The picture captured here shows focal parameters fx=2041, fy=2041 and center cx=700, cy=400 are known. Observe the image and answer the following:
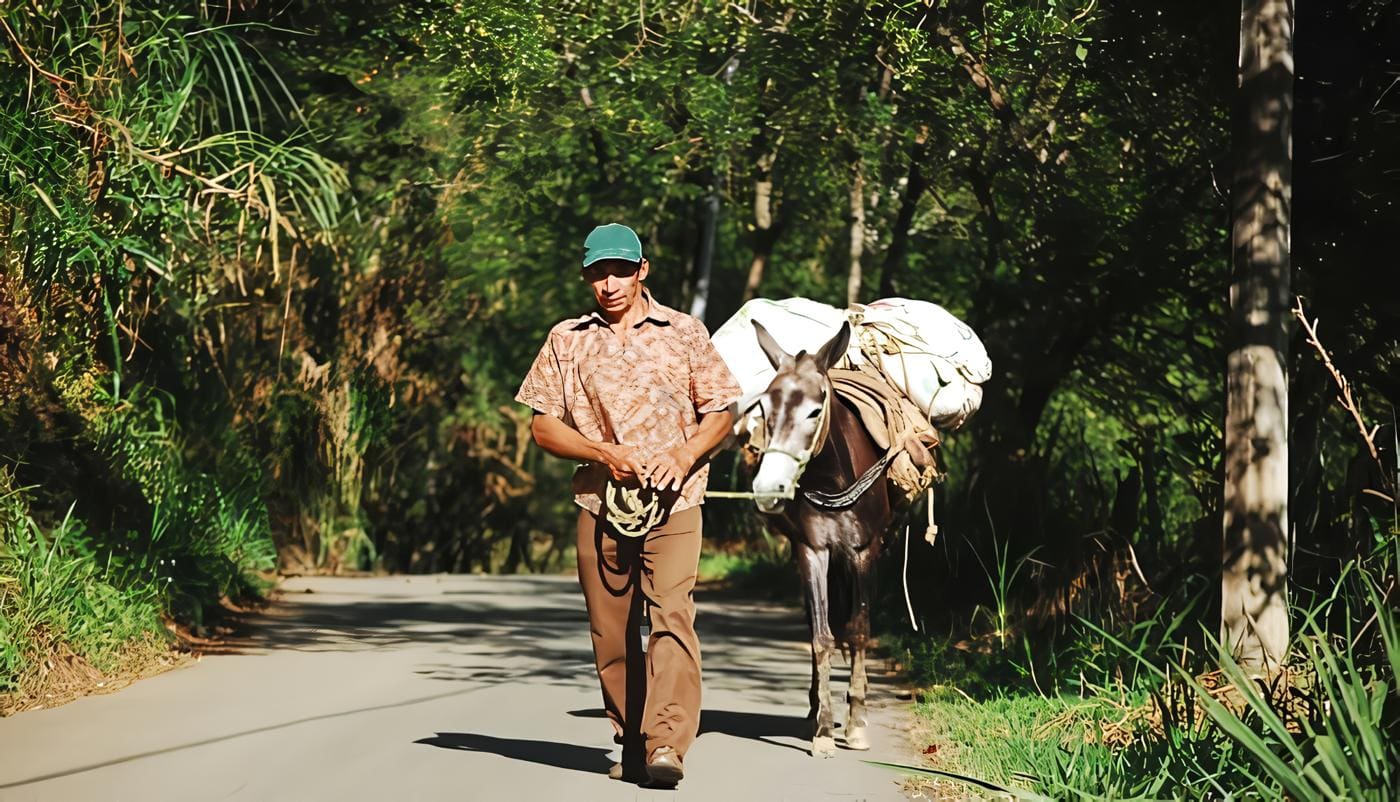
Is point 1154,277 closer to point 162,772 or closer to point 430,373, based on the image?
point 162,772

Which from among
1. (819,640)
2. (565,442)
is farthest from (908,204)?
(565,442)

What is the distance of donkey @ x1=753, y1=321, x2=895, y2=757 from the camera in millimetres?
10664

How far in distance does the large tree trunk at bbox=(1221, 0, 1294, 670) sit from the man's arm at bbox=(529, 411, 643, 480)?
124 inches

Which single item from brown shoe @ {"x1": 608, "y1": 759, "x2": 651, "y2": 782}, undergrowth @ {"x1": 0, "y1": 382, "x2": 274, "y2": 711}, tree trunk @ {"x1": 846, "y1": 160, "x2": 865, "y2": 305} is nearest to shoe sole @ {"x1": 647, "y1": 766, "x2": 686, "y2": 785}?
brown shoe @ {"x1": 608, "y1": 759, "x2": 651, "y2": 782}

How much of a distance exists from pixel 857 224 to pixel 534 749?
14731 millimetres

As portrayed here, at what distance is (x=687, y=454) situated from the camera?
9359mm

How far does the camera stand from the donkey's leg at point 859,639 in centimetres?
1105

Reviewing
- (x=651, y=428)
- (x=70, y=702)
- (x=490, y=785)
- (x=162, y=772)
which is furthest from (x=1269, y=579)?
(x=70, y=702)

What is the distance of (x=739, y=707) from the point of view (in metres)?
12.9

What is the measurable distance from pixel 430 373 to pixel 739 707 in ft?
53.8

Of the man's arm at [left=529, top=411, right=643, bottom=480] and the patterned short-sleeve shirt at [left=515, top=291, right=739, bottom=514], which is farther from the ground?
the patterned short-sleeve shirt at [left=515, top=291, right=739, bottom=514]

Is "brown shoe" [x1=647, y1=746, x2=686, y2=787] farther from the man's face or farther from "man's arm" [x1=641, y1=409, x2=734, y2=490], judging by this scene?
the man's face

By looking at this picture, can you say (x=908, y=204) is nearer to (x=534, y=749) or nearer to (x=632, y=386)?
(x=534, y=749)

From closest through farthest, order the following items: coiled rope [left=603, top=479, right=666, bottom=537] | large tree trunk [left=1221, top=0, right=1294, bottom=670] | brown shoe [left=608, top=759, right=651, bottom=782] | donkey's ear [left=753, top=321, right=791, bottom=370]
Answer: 1. coiled rope [left=603, top=479, right=666, bottom=537]
2. brown shoe [left=608, top=759, right=651, bottom=782]
3. large tree trunk [left=1221, top=0, right=1294, bottom=670]
4. donkey's ear [left=753, top=321, right=791, bottom=370]
